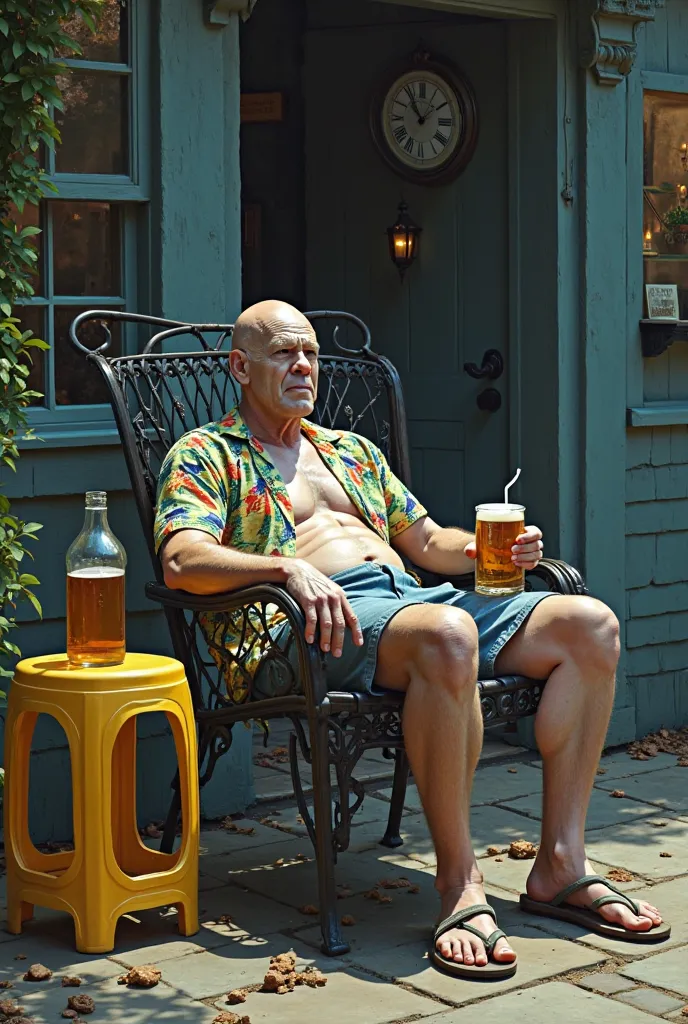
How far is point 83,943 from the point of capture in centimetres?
337

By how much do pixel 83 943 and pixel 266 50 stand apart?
13.8ft

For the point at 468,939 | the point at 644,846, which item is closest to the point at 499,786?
the point at 644,846

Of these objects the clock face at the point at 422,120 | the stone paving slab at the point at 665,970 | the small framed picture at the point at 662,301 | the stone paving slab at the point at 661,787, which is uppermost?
the clock face at the point at 422,120

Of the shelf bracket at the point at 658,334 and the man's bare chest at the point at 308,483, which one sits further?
the shelf bracket at the point at 658,334

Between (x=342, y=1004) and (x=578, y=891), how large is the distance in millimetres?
729

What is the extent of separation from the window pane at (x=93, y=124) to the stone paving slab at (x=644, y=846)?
229 centimetres

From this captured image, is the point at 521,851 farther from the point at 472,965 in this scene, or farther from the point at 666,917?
the point at 472,965

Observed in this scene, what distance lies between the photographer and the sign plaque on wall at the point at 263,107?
21.0ft

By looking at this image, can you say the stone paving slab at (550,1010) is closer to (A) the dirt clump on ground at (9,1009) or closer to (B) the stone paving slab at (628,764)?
(A) the dirt clump on ground at (9,1009)

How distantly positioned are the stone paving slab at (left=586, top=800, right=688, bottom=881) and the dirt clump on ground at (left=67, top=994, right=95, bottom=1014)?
1554mm

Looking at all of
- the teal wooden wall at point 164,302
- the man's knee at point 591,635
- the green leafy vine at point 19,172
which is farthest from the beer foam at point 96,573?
the man's knee at point 591,635

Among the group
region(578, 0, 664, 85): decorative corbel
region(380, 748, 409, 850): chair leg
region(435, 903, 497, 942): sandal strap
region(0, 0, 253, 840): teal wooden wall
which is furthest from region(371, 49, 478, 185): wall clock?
region(435, 903, 497, 942): sandal strap

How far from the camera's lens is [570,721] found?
3576mm

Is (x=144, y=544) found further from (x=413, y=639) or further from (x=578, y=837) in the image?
(x=578, y=837)
